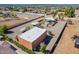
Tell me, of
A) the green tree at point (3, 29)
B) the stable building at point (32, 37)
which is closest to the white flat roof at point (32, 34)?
the stable building at point (32, 37)

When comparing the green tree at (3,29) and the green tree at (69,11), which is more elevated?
the green tree at (69,11)

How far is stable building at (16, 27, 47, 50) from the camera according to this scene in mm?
3629

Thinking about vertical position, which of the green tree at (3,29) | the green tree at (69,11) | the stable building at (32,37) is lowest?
the stable building at (32,37)

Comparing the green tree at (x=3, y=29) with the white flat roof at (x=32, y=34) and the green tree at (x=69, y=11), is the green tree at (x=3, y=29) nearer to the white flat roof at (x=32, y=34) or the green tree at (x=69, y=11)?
the white flat roof at (x=32, y=34)

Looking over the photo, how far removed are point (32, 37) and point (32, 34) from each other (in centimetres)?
8

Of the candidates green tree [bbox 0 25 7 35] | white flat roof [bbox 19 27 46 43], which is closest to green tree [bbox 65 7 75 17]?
white flat roof [bbox 19 27 46 43]

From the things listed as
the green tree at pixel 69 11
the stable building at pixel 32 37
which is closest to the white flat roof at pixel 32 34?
the stable building at pixel 32 37

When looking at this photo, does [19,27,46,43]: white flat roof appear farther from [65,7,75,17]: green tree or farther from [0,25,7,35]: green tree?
[65,7,75,17]: green tree

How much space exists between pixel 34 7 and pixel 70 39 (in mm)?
985

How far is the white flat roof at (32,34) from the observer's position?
366 cm

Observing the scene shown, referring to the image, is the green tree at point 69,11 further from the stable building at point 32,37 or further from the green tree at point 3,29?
the green tree at point 3,29

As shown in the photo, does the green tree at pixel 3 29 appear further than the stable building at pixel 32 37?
Yes

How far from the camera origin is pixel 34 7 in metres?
3.79
